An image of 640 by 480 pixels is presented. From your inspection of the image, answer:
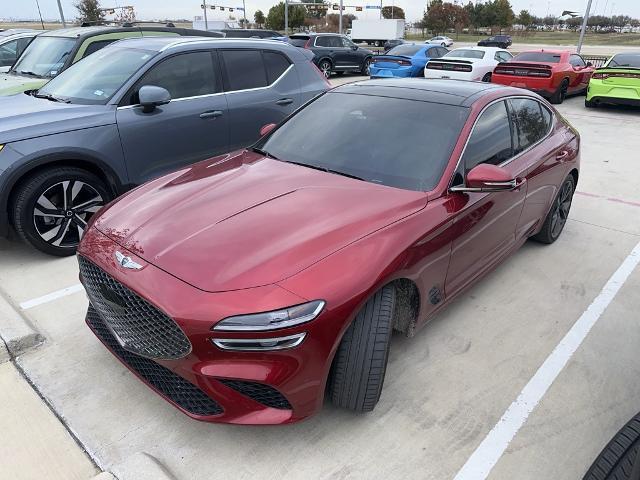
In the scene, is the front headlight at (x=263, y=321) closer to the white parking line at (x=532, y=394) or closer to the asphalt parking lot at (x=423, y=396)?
the asphalt parking lot at (x=423, y=396)

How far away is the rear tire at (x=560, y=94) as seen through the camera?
13055 millimetres

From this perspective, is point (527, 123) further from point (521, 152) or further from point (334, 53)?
point (334, 53)

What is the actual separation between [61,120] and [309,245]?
2939mm

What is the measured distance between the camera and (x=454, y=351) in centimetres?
312

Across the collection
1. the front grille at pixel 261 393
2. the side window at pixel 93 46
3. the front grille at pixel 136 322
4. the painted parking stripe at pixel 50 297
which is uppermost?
the side window at pixel 93 46

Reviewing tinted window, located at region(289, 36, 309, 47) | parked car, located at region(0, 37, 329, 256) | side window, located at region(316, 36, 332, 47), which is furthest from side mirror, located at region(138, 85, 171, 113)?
tinted window, located at region(289, 36, 309, 47)

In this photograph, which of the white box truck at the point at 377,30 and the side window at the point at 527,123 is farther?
the white box truck at the point at 377,30

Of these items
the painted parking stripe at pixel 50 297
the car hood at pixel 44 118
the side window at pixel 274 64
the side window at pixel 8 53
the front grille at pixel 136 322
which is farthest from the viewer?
the side window at pixel 8 53

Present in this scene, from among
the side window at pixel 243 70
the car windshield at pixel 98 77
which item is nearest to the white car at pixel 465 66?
the side window at pixel 243 70

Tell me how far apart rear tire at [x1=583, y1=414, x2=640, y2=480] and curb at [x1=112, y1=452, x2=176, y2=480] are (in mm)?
1783

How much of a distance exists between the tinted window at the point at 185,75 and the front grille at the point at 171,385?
3005 mm

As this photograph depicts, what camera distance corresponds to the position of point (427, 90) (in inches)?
138

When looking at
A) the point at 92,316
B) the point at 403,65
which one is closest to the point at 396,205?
the point at 92,316

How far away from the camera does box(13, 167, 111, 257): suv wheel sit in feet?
12.8
